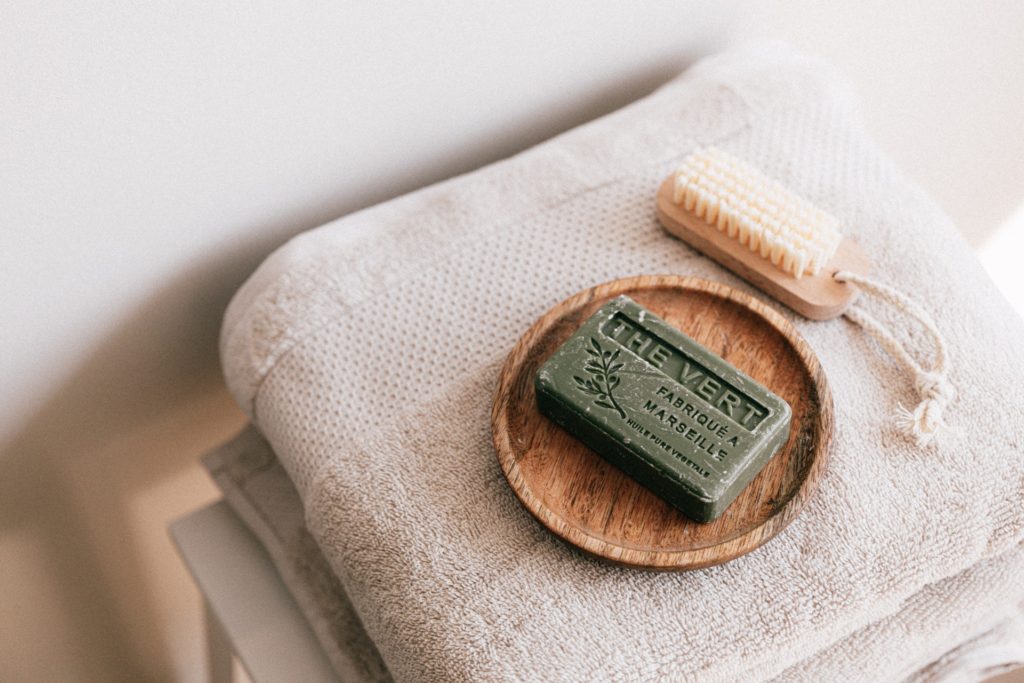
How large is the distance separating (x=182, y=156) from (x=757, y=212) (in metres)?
0.34

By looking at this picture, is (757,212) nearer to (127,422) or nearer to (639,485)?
(639,485)

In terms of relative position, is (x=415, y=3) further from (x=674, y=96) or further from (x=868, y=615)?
(x=868, y=615)

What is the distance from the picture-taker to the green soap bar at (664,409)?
1.41 feet

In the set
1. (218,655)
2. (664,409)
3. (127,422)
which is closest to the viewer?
(664,409)

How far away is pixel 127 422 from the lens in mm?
669

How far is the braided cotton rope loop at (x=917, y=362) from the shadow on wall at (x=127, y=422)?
0.28m

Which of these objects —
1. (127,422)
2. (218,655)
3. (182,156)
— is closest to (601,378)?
(182,156)

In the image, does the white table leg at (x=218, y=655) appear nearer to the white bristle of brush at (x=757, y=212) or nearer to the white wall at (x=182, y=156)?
the white wall at (x=182, y=156)

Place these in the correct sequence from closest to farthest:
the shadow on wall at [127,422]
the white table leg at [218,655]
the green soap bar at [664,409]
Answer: the green soap bar at [664,409] < the shadow on wall at [127,422] < the white table leg at [218,655]

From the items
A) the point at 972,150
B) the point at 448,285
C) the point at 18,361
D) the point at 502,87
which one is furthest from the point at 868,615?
the point at 972,150

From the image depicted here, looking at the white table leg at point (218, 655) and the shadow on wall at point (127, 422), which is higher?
the shadow on wall at point (127, 422)

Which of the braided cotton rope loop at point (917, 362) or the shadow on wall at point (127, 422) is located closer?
the braided cotton rope loop at point (917, 362)

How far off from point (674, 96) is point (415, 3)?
0.65 ft

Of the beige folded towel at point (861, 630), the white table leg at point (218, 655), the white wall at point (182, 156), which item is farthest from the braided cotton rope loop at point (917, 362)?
the white table leg at point (218, 655)
